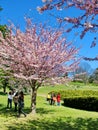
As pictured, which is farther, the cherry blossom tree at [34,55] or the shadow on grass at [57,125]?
the cherry blossom tree at [34,55]

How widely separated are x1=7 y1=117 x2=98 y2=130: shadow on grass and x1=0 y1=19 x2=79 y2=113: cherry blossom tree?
10.6 feet

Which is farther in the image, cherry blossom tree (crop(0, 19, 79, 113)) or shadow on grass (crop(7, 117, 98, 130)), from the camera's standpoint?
cherry blossom tree (crop(0, 19, 79, 113))

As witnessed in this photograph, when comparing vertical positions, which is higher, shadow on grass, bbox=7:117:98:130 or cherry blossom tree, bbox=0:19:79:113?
cherry blossom tree, bbox=0:19:79:113

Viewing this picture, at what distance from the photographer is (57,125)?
1917cm

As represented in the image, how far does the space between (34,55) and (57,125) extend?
644 centimetres

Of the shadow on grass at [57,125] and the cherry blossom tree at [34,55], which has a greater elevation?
the cherry blossom tree at [34,55]

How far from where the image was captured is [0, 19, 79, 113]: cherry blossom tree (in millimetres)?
23688

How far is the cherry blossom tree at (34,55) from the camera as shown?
23.7 metres

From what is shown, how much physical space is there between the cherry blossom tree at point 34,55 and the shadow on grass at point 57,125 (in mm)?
3243

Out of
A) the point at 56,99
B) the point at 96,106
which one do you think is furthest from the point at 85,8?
the point at 56,99

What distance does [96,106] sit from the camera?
34375mm

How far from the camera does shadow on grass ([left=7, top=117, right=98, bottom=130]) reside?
18.1 metres

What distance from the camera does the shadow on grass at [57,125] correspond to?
1813 cm

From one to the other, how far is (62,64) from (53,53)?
147 centimetres
